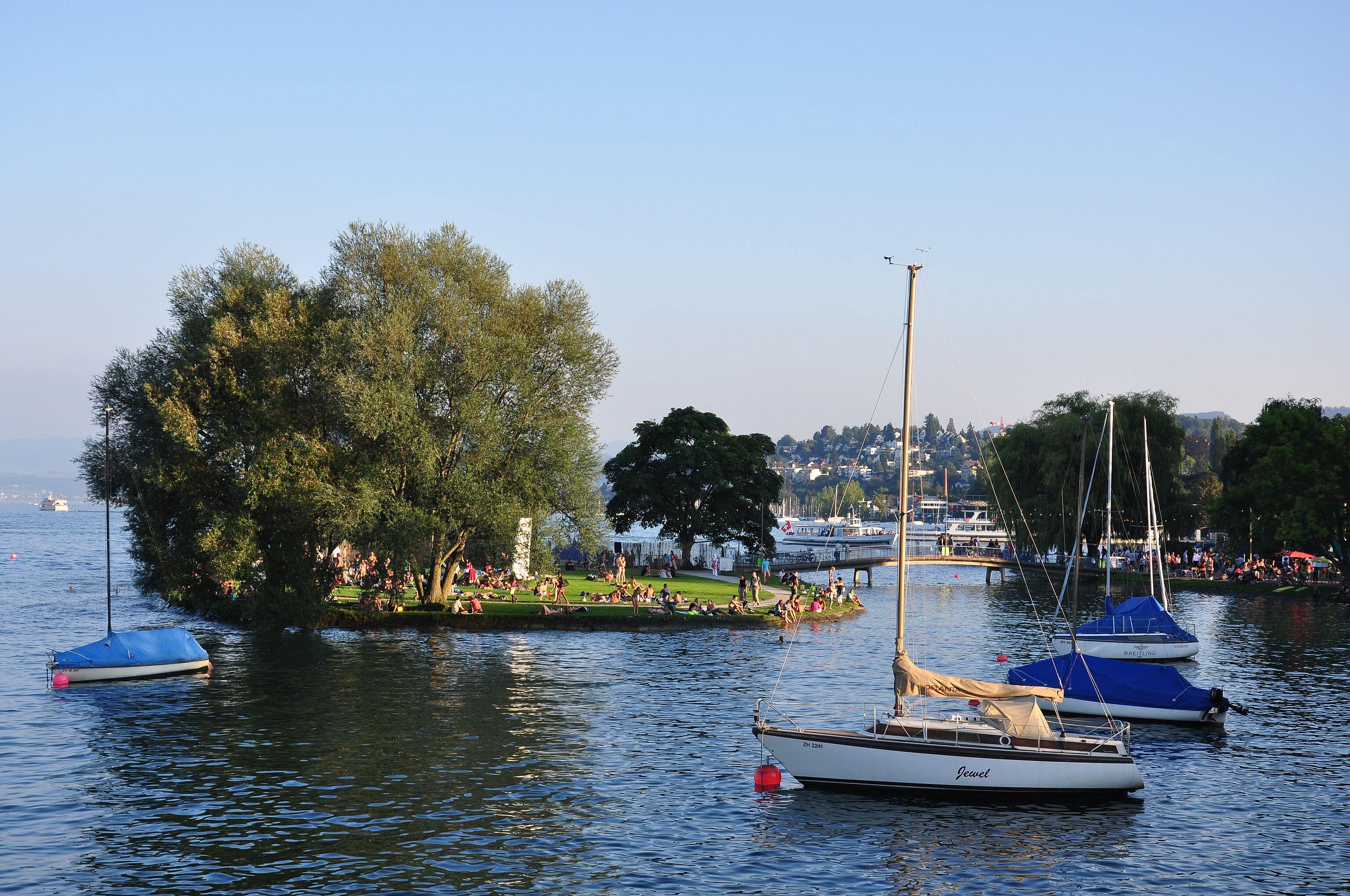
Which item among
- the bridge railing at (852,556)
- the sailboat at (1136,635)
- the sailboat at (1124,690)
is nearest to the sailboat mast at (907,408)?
the sailboat at (1124,690)

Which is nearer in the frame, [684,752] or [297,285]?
[684,752]

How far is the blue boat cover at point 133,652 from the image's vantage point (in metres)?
44.8

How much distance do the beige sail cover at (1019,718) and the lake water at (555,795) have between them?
6.65 ft

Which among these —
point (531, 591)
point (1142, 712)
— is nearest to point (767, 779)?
point (1142, 712)

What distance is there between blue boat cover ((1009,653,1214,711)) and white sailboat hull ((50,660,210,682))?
110 feet

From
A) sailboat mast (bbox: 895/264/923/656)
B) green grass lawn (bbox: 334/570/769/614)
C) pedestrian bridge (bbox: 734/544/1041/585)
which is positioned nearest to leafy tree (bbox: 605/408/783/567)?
pedestrian bridge (bbox: 734/544/1041/585)

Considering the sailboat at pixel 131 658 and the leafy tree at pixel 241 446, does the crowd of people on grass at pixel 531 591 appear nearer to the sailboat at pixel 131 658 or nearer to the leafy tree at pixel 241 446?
the leafy tree at pixel 241 446

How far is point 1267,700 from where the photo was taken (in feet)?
149

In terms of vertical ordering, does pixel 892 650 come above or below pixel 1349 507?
below

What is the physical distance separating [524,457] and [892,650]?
23065mm

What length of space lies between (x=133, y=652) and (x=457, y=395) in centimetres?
2186

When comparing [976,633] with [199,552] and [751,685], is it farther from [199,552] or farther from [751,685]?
[199,552]

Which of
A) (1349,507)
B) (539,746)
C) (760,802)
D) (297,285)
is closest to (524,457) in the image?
(297,285)

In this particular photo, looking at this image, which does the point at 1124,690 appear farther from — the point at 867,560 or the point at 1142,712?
the point at 867,560
